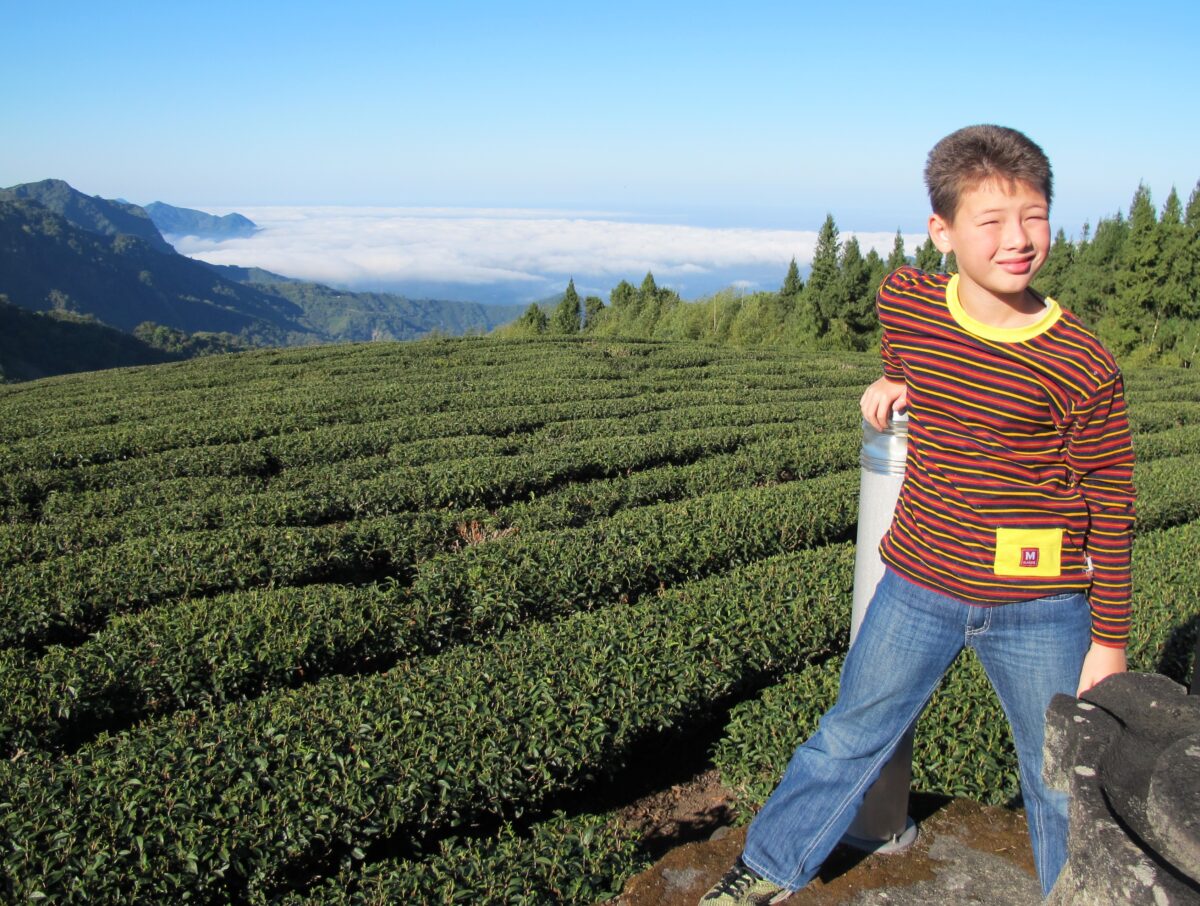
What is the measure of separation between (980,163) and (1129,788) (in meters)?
1.54

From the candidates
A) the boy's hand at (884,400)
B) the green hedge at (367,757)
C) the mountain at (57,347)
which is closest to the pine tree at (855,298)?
the green hedge at (367,757)

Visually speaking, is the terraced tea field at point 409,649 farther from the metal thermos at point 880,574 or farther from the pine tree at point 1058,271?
the pine tree at point 1058,271

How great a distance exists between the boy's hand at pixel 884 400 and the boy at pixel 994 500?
0.21ft

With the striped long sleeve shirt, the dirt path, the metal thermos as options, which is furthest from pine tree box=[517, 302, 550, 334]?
the striped long sleeve shirt

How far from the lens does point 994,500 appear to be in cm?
244

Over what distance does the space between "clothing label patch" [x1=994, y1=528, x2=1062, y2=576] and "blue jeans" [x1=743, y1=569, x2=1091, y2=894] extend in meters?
0.11

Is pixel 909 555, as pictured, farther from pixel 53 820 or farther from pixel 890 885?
pixel 53 820

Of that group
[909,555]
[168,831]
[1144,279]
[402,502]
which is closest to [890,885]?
[909,555]

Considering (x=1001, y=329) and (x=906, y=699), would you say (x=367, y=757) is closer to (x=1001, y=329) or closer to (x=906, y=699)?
(x=906, y=699)

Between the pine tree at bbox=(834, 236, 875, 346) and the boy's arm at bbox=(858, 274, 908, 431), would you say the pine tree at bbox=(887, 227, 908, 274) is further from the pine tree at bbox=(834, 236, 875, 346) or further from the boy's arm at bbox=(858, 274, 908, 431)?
the boy's arm at bbox=(858, 274, 908, 431)

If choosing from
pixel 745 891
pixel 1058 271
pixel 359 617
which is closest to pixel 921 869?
pixel 745 891

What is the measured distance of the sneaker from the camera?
2.86m

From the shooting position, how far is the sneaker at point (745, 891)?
286 cm

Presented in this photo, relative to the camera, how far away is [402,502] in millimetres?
9242
